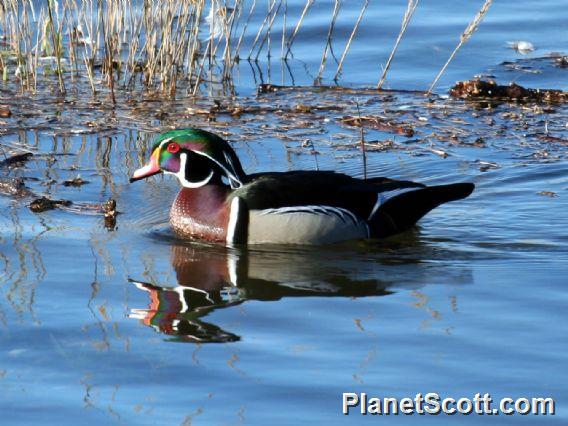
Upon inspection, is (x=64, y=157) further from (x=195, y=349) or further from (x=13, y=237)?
(x=195, y=349)

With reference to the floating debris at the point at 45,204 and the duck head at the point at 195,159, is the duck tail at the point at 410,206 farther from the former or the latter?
the floating debris at the point at 45,204

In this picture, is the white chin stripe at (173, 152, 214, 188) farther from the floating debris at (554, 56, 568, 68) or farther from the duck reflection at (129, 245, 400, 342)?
the floating debris at (554, 56, 568, 68)

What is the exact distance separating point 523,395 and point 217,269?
2.82 metres

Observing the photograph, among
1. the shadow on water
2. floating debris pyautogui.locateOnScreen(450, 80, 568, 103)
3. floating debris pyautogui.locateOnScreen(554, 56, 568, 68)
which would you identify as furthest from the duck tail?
floating debris pyautogui.locateOnScreen(554, 56, 568, 68)

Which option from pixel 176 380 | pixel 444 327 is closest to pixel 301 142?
pixel 444 327

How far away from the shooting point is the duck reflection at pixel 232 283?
6984 millimetres

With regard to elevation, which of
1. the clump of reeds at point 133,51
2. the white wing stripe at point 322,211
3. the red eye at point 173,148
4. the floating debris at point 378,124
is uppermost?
the clump of reeds at point 133,51

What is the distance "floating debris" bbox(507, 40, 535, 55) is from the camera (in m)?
14.1

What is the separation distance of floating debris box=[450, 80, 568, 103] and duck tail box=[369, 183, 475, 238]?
3.37m

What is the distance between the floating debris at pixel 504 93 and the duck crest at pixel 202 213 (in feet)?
13.4

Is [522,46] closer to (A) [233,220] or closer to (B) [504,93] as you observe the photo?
(B) [504,93]

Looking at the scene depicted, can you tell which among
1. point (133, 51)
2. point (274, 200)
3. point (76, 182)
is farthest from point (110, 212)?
point (133, 51)

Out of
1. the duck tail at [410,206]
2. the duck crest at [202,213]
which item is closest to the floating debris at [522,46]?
the duck tail at [410,206]

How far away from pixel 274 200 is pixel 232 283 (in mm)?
973
